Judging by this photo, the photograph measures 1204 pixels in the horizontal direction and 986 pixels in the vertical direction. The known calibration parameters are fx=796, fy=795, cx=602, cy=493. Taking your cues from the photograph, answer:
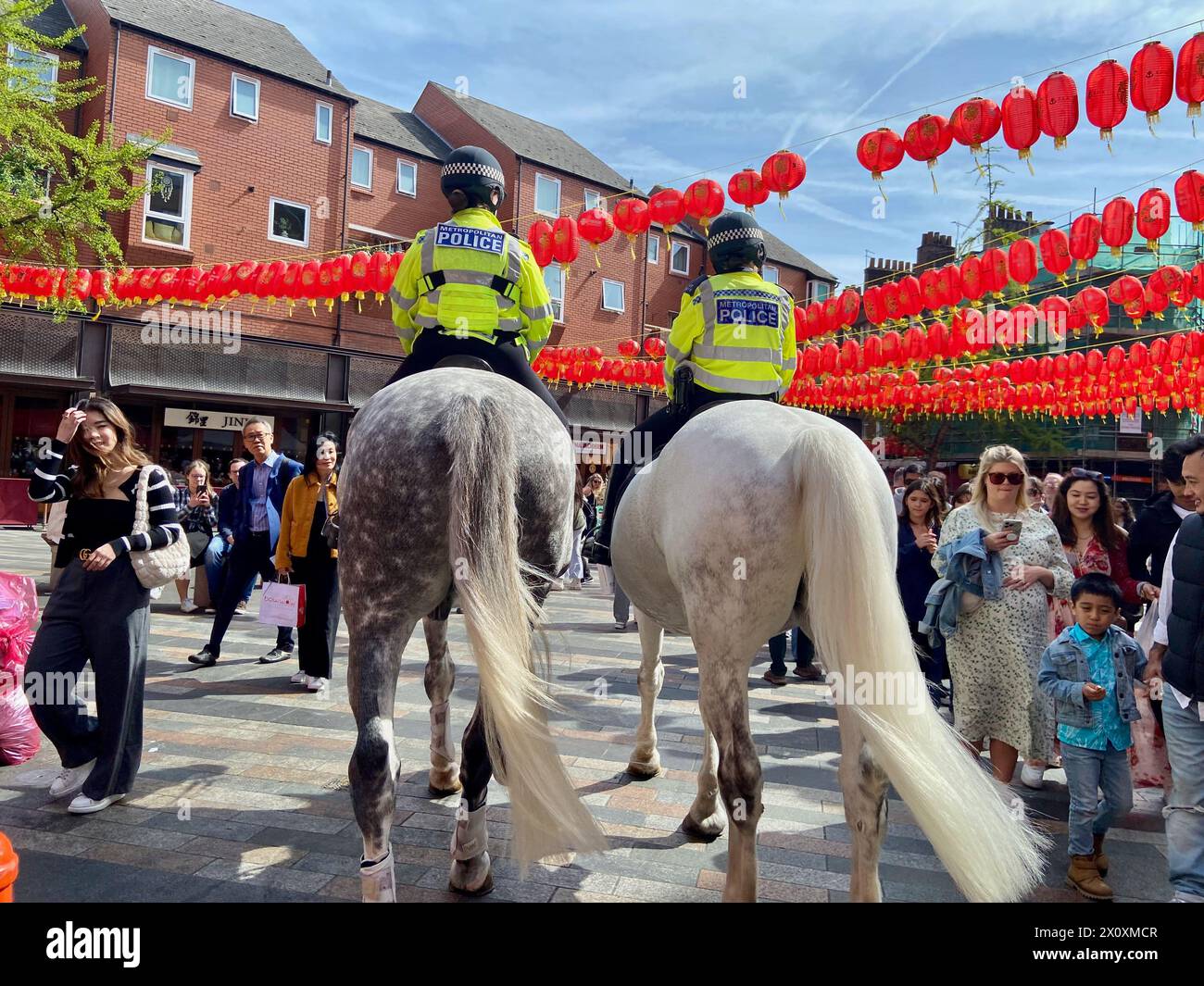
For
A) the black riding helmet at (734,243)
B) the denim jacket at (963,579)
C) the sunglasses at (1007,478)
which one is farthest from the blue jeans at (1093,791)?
the black riding helmet at (734,243)

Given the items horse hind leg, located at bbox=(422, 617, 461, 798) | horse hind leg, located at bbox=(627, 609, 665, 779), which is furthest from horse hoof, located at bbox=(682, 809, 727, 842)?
horse hind leg, located at bbox=(422, 617, 461, 798)

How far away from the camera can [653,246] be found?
31.0 m

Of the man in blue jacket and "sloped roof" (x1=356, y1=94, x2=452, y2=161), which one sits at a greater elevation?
"sloped roof" (x1=356, y1=94, x2=452, y2=161)

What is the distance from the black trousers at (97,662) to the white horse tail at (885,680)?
3539 mm

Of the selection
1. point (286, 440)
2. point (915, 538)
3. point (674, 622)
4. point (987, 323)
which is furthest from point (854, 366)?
A: point (286, 440)

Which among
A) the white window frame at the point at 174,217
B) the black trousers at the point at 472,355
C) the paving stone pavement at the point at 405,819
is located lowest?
the paving stone pavement at the point at 405,819

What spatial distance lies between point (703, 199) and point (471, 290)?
22.9 feet

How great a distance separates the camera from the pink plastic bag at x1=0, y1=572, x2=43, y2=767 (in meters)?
4.55

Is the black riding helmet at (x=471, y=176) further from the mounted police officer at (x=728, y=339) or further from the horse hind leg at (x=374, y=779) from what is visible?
the horse hind leg at (x=374, y=779)

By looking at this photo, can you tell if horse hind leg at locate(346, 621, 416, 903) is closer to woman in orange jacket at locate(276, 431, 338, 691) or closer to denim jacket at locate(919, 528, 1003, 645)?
denim jacket at locate(919, 528, 1003, 645)

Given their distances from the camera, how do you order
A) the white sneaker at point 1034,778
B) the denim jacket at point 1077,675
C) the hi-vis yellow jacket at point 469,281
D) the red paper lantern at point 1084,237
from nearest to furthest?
the hi-vis yellow jacket at point 469,281 < the denim jacket at point 1077,675 < the white sneaker at point 1034,778 < the red paper lantern at point 1084,237

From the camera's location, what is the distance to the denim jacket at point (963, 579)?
16.0 ft

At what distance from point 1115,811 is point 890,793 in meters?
1.48

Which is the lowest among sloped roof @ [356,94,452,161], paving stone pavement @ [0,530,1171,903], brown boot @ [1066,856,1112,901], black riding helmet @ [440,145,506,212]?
brown boot @ [1066,856,1112,901]
